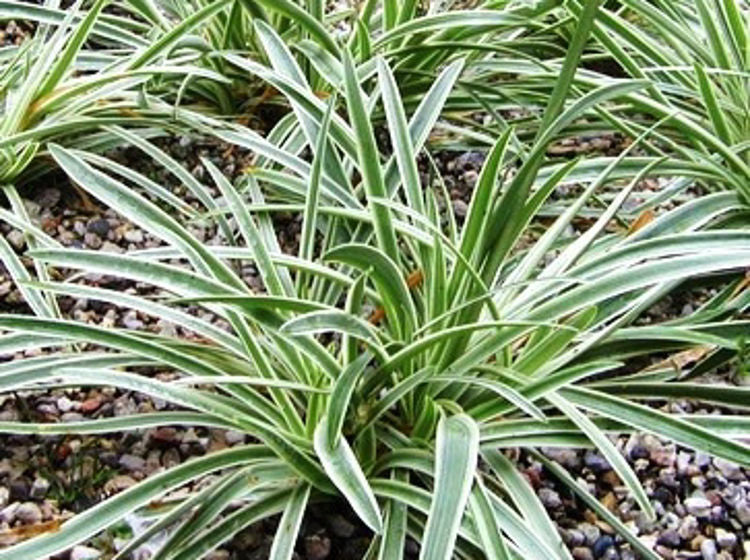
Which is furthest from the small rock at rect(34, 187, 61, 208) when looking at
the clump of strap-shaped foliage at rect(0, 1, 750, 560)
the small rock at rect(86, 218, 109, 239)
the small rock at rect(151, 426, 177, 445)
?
the small rock at rect(151, 426, 177, 445)

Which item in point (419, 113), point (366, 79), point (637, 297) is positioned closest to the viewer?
point (637, 297)

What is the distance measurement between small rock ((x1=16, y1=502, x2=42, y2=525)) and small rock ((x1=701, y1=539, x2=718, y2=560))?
3.09 feet

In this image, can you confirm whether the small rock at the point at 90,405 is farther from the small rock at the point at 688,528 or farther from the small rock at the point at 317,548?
the small rock at the point at 688,528

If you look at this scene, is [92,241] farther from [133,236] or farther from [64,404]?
[64,404]

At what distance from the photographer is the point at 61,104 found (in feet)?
7.36

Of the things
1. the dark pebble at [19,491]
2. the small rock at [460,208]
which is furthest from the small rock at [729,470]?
the dark pebble at [19,491]

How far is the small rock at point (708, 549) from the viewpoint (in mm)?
1733

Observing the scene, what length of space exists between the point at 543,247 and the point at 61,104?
0.97m

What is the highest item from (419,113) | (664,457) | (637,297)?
(419,113)

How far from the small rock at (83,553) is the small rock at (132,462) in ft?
0.53

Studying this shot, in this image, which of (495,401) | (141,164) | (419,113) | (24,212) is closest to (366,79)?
(419,113)

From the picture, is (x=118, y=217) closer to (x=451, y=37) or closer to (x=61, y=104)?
(x=61, y=104)

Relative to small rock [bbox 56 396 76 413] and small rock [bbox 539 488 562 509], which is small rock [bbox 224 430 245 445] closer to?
small rock [bbox 56 396 76 413]

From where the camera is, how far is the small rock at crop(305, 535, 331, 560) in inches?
65.8
